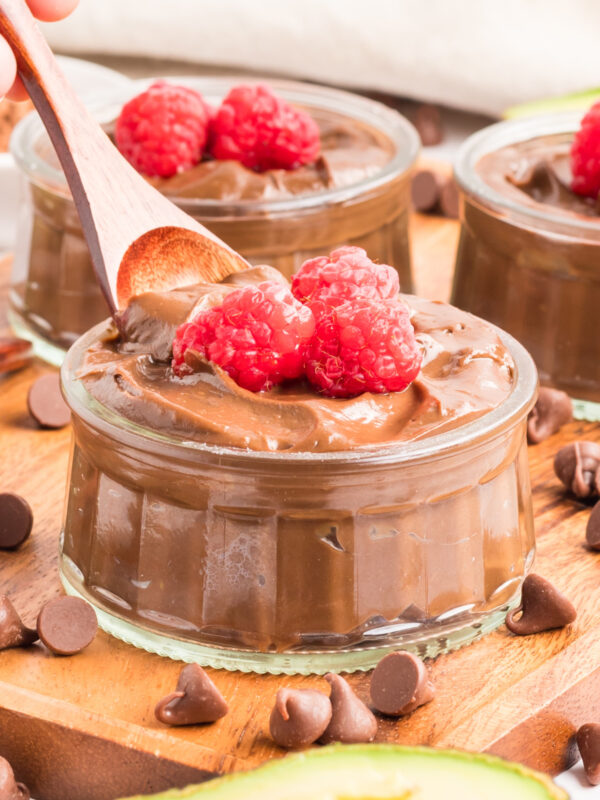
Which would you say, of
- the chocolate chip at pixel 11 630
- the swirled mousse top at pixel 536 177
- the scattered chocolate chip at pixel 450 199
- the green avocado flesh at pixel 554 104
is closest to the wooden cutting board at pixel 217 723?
the chocolate chip at pixel 11 630

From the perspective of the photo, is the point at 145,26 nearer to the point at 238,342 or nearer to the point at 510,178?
the point at 510,178

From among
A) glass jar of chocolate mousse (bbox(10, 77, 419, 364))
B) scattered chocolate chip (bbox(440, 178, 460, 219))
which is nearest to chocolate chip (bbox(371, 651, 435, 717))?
glass jar of chocolate mousse (bbox(10, 77, 419, 364))

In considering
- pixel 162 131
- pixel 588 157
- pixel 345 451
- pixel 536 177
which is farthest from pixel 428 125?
pixel 345 451

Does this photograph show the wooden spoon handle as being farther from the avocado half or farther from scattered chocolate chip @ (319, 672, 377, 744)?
the avocado half

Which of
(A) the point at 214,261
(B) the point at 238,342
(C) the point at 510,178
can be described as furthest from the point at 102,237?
(C) the point at 510,178

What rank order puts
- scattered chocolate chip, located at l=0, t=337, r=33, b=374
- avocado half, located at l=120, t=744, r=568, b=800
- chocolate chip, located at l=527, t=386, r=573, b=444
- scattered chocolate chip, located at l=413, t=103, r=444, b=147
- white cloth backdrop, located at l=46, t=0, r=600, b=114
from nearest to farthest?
avocado half, located at l=120, t=744, r=568, b=800 < chocolate chip, located at l=527, t=386, r=573, b=444 < scattered chocolate chip, located at l=0, t=337, r=33, b=374 < white cloth backdrop, located at l=46, t=0, r=600, b=114 < scattered chocolate chip, located at l=413, t=103, r=444, b=147
